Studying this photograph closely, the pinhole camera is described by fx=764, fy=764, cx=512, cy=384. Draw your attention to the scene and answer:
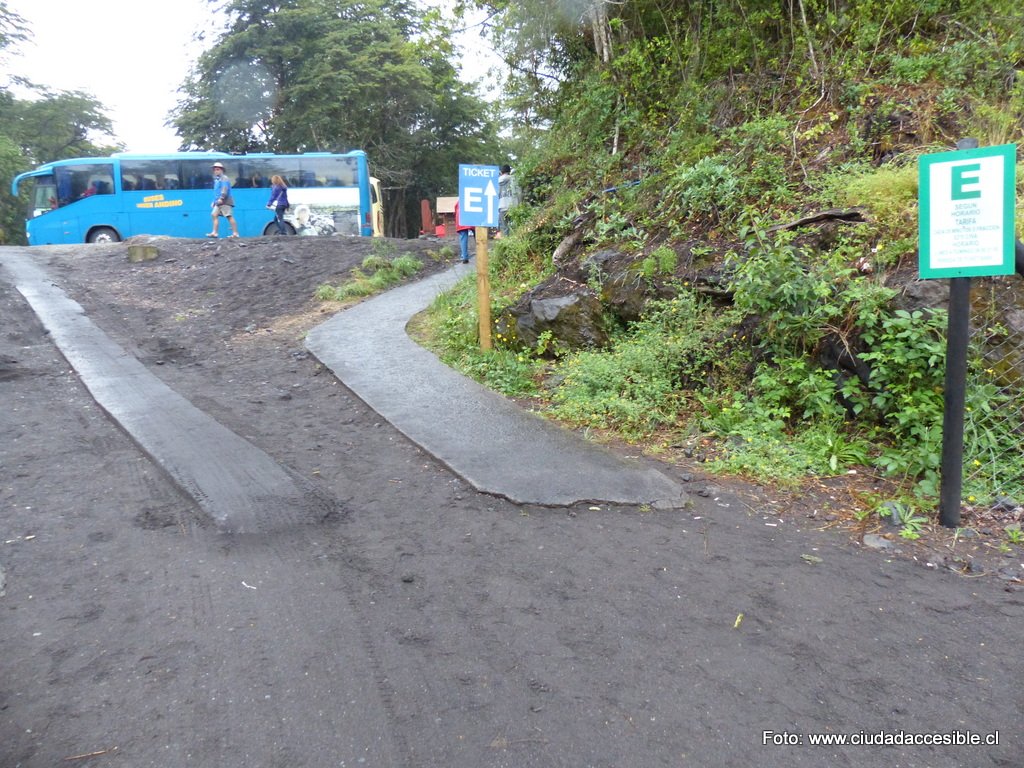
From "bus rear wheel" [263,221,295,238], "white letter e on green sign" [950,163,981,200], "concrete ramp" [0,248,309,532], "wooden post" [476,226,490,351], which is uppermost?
"bus rear wheel" [263,221,295,238]

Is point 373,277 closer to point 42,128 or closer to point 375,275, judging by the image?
point 375,275

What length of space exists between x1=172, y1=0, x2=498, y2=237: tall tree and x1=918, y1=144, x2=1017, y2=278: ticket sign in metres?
29.6

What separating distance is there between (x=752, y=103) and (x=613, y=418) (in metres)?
5.58

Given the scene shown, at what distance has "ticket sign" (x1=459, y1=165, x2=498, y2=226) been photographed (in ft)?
26.8

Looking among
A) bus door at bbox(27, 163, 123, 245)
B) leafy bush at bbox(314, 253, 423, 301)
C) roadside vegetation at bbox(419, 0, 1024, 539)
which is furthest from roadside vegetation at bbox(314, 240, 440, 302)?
bus door at bbox(27, 163, 123, 245)

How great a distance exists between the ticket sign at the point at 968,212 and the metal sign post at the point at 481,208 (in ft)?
15.5

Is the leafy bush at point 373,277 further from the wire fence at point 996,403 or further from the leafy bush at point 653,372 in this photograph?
the wire fence at point 996,403

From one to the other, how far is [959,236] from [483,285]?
194 inches

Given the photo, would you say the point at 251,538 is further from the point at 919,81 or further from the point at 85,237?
the point at 85,237

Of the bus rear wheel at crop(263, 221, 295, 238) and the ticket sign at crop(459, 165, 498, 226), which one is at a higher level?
the bus rear wheel at crop(263, 221, 295, 238)

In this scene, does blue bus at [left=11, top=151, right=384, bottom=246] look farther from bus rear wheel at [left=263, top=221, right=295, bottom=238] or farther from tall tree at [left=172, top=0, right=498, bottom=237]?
tall tree at [left=172, top=0, right=498, bottom=237]

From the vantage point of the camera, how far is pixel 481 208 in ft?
26.9

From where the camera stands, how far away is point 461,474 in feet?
16.7

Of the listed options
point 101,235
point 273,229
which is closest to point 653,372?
point 273,229
